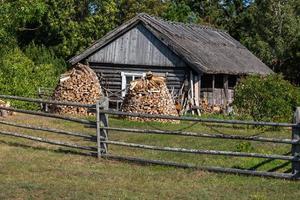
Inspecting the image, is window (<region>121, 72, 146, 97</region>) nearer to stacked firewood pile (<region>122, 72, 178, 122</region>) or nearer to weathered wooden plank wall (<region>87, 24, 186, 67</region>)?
weathered wooden plank wall (<region>87, 24, 186, 67</region>)

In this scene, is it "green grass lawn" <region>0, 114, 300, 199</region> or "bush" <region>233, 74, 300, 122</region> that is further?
"bush" <region>233, 74, 300, 122</region>

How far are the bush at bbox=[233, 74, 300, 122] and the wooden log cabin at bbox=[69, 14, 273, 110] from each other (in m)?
4.65

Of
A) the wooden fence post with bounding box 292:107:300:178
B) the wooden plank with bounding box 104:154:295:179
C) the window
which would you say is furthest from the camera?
the window

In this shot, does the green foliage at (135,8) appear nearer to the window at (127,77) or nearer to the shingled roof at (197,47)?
the shingled roof at (197,47)

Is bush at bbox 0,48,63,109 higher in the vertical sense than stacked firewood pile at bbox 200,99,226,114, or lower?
higher

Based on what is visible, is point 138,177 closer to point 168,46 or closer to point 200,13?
point 168,46

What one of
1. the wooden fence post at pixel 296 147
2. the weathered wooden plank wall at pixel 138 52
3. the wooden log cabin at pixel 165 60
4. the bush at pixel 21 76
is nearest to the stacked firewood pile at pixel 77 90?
the bush at pixel 21 76

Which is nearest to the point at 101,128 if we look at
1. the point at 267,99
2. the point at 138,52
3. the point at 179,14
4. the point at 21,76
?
the point at 267,99

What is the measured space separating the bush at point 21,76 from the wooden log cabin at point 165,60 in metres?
1.78

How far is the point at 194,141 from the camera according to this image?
1648 centimetres

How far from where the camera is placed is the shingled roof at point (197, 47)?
28406 mm

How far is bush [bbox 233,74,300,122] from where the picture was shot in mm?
22141

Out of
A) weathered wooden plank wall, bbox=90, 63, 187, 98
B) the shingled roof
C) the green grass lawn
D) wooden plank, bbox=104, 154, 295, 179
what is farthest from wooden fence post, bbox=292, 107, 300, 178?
weathered wooden plank wall, bbox=90, 63, 187, 98

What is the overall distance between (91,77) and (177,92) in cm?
488
